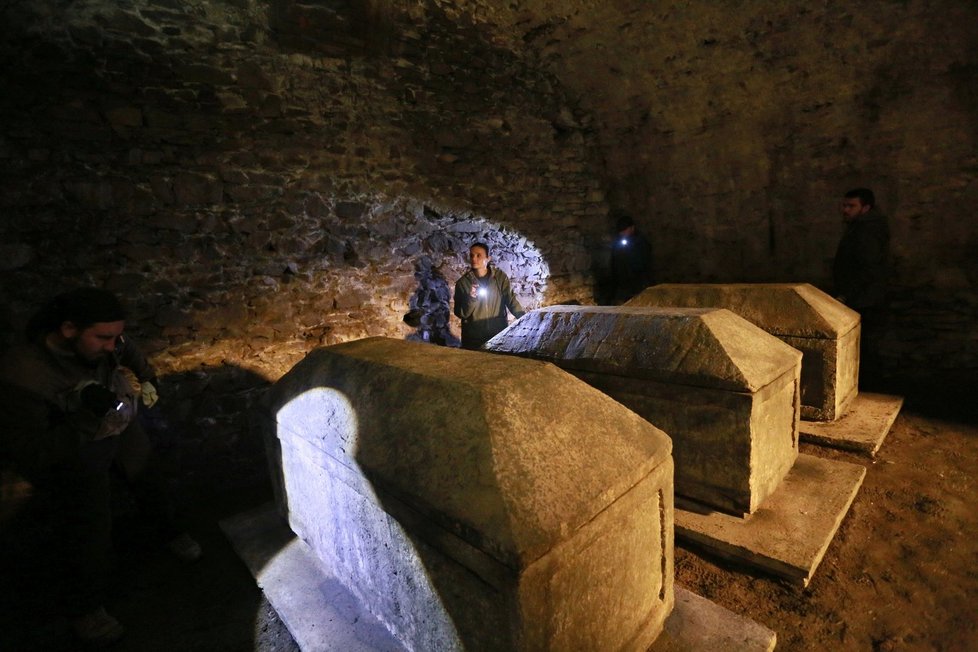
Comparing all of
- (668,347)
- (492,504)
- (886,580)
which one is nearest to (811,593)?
(886,580)

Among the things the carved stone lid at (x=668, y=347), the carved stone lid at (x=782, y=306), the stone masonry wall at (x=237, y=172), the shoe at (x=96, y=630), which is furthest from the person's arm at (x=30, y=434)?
the carved stone lid at (x=782, y=306)

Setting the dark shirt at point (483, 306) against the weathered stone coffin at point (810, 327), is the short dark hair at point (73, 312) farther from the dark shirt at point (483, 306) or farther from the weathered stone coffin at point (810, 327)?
the weathered stone coffin at point (810, 327)

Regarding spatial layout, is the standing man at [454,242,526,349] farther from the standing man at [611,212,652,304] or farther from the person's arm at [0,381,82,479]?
the person's arm at [0,381,82,479]

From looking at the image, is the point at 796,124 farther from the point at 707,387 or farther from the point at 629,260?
the point at 707,387

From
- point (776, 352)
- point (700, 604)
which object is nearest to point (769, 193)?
point (776, 352)

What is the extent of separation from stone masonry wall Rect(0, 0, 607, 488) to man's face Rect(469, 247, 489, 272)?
0.54 m

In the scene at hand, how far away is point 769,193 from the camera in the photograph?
534 cm

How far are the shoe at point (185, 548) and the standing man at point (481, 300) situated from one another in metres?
2.64

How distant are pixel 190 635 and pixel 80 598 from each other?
0.53 m

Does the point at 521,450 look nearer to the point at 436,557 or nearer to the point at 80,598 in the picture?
the point at 436,557

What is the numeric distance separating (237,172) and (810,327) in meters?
4.62

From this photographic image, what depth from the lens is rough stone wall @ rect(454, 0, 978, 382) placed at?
4.25 m

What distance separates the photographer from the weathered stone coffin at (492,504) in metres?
1.34

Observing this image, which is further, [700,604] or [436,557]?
[700,604]
